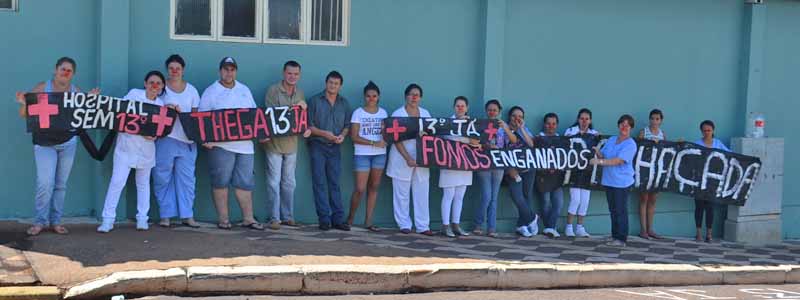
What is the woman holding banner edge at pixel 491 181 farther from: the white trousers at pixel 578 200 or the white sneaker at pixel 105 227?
the white sneaker at pixel 105 227

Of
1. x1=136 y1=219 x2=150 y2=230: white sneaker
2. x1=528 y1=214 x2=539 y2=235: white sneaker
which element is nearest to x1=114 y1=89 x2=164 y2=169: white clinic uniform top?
x1=136 y1=219 x2=150 y2=230: white sneaker

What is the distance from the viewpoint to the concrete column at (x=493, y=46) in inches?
464

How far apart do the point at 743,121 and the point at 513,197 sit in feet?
13.5

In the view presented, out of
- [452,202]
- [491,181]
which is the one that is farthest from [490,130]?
[452,202]

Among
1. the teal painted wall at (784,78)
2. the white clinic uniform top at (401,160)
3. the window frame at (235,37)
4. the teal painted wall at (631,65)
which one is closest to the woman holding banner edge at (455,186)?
the white clinic uniform top at (401,160)

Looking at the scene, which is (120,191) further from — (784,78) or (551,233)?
(784,78)

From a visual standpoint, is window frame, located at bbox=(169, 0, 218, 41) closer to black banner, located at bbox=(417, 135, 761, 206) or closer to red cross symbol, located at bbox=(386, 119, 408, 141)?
red cross symbol, located at bbox=(386, 119, 408, 141)

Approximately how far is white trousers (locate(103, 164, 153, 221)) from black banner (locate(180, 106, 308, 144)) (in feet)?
2.27

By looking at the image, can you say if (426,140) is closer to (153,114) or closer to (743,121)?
(153,114)

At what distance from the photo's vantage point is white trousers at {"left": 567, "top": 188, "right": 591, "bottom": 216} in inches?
483

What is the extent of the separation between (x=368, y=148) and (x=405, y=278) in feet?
9.90

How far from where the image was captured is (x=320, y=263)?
27.4 ft

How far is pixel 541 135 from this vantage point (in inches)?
472

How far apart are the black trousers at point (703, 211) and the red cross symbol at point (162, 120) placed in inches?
302
